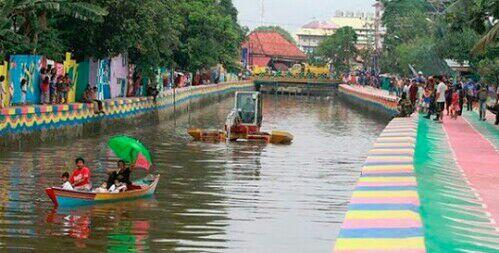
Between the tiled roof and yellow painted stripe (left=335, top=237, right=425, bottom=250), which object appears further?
the tiled roof

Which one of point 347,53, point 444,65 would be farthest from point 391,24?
point 444,65

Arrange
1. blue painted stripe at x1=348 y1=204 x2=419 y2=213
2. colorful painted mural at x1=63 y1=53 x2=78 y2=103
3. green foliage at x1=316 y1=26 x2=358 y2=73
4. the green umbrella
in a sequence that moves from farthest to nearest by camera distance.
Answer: green foliage at x1=316 y1=26 x2=358 y2=73, colorful painted mural at x1=63 y1=53 x2=78 y2=103, the green umbrella, blue painted stripe at x1=348 y1=204 x2=419 y2=213

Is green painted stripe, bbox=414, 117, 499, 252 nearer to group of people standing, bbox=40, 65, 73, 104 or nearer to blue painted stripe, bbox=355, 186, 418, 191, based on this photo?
blue painted stripe, bbox=355, 186, 418, 191

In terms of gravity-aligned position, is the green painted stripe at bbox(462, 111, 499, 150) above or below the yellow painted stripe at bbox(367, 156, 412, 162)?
below

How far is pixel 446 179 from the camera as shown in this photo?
921 inches

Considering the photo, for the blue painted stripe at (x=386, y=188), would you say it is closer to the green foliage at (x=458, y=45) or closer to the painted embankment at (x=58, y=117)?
the painted embankment at (x=58, y=117)

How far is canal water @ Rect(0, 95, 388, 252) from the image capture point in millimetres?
18469

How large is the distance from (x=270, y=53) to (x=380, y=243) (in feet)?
536

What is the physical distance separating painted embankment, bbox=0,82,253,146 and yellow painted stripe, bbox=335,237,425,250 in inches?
809

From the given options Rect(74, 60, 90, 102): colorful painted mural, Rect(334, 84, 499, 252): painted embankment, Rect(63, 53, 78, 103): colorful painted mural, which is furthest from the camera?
Rect(74, 60, 90, 102): colorful painted mural

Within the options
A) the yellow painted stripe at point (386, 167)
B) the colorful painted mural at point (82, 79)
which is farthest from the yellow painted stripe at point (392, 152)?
the colorful painted mural at point (82, 79)

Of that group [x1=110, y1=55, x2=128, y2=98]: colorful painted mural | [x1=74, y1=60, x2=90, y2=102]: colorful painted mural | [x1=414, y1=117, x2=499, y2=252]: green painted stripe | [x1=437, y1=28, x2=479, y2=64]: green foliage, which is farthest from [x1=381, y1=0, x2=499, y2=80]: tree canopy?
[x1=110, y1=55, x2=128, y2=98]: colorful painted mural

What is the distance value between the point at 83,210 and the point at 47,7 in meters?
18.5

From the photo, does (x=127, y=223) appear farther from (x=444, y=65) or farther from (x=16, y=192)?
(x=444, y=65)
